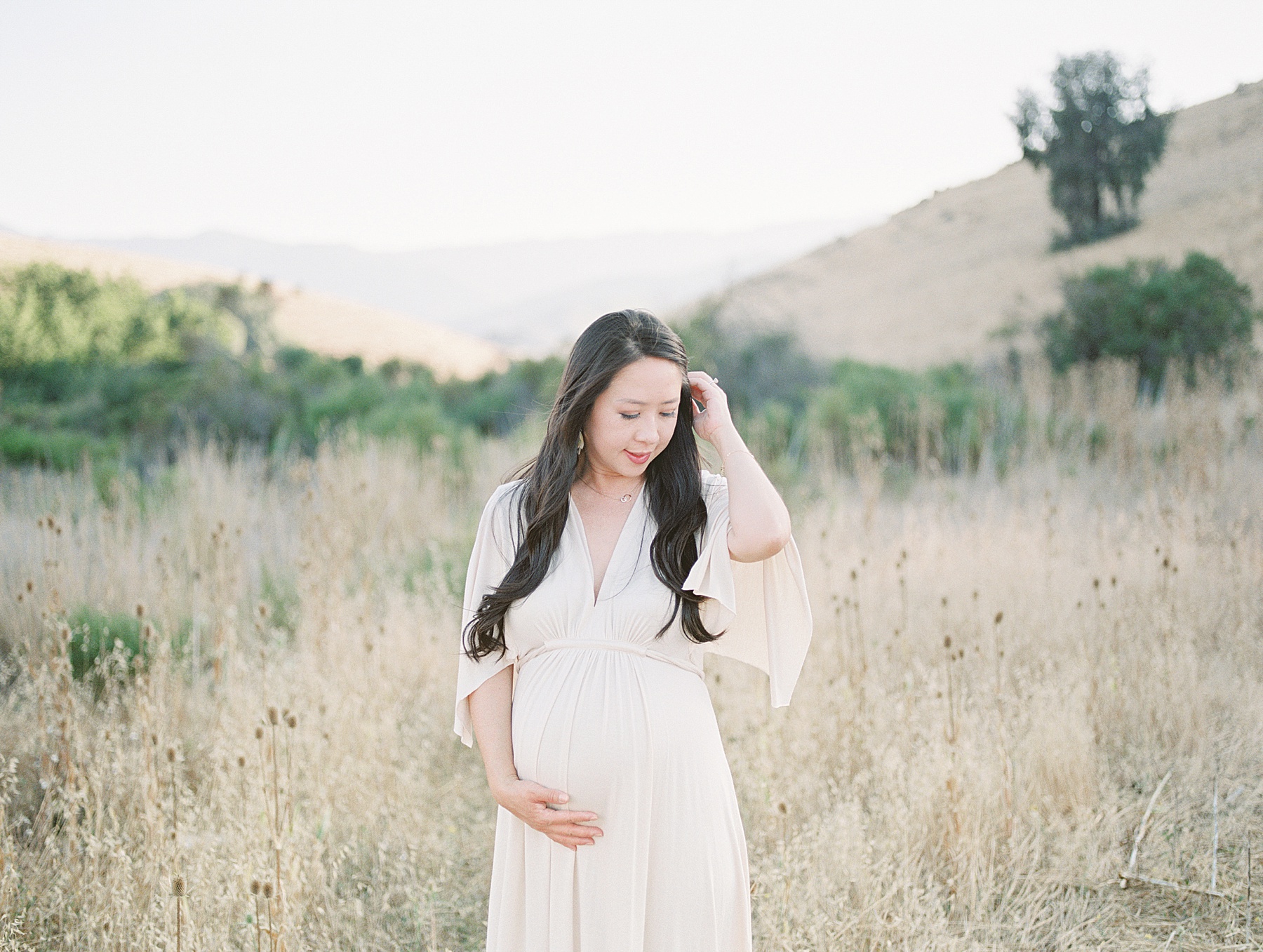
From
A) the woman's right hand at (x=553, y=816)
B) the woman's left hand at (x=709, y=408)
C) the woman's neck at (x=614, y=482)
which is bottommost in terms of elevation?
the woman's right hand at (x=553, y=816)

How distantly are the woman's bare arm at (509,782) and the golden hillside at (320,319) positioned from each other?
34.4 m

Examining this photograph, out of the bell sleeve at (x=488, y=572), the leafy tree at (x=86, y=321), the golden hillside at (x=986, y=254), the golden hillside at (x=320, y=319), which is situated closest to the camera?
the bell sleeve at (x=488, y=572)

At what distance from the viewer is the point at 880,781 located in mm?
3521

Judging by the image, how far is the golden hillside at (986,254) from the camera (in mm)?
20688

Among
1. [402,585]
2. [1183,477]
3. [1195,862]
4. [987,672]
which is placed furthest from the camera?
[1183,477]

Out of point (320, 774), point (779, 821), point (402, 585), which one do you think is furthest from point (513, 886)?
point (402, 585)

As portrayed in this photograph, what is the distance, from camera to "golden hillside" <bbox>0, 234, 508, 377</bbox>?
3844 cm

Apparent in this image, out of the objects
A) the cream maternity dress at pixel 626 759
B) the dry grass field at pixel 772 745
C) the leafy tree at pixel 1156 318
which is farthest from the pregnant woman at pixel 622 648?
the leafy tree at pixel 1156 318

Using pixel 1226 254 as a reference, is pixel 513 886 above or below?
below

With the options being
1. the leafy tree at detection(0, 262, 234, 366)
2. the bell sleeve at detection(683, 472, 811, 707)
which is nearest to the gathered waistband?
the bell sleeve at detection(683, 472, 811, 707)

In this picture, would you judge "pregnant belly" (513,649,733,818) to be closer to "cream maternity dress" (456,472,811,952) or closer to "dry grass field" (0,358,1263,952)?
"cream maternity dress" (456,472,811,952)

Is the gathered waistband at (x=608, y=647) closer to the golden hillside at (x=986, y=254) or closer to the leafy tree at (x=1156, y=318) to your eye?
the leafy tree at (x=1156, y=318)

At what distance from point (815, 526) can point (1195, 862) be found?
3447 mm

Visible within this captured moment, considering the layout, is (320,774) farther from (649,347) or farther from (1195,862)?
(1195,862)
